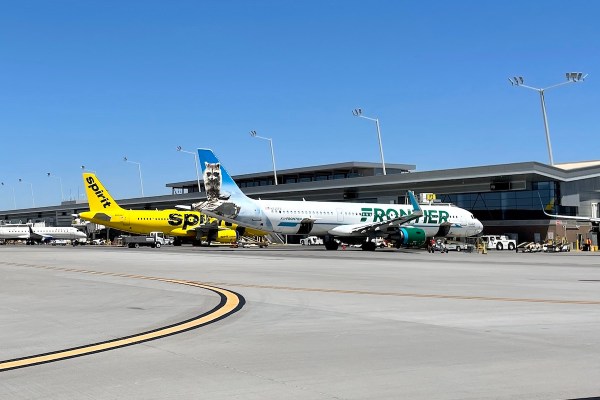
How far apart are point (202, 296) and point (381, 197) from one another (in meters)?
75.9

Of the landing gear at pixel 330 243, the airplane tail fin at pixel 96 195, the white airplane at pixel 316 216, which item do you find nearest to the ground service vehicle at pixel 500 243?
the white airplane at pixel 316 216

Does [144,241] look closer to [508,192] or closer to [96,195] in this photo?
[96,195]

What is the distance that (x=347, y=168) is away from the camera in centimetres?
11300

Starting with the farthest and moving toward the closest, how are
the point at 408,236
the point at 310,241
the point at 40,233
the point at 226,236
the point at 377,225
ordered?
the point at 40,233
the point at 310,241
the point at 226,236
the point at 377,225
the point at 408,236

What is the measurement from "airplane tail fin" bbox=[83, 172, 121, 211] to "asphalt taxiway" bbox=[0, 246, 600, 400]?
2398 inches

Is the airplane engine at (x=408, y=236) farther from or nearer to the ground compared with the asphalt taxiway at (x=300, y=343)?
nearer to the ground

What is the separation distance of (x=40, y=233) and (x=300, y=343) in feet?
395

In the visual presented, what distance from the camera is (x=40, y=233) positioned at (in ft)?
395

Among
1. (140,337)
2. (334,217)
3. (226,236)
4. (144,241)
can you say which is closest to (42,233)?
(144,241)

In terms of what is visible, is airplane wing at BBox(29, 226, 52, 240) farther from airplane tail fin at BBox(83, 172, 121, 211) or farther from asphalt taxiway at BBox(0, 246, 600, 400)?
asphalt taxiway at BBox(0, 246, 600, 400)

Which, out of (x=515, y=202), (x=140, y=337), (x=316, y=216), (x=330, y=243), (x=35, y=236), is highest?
(x=35, y=236)

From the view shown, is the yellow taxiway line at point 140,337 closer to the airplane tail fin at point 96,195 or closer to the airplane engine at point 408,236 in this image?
the airplane engine at point 408,236

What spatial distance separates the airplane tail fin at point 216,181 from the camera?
58250mm

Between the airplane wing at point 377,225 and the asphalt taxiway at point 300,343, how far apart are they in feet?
123
